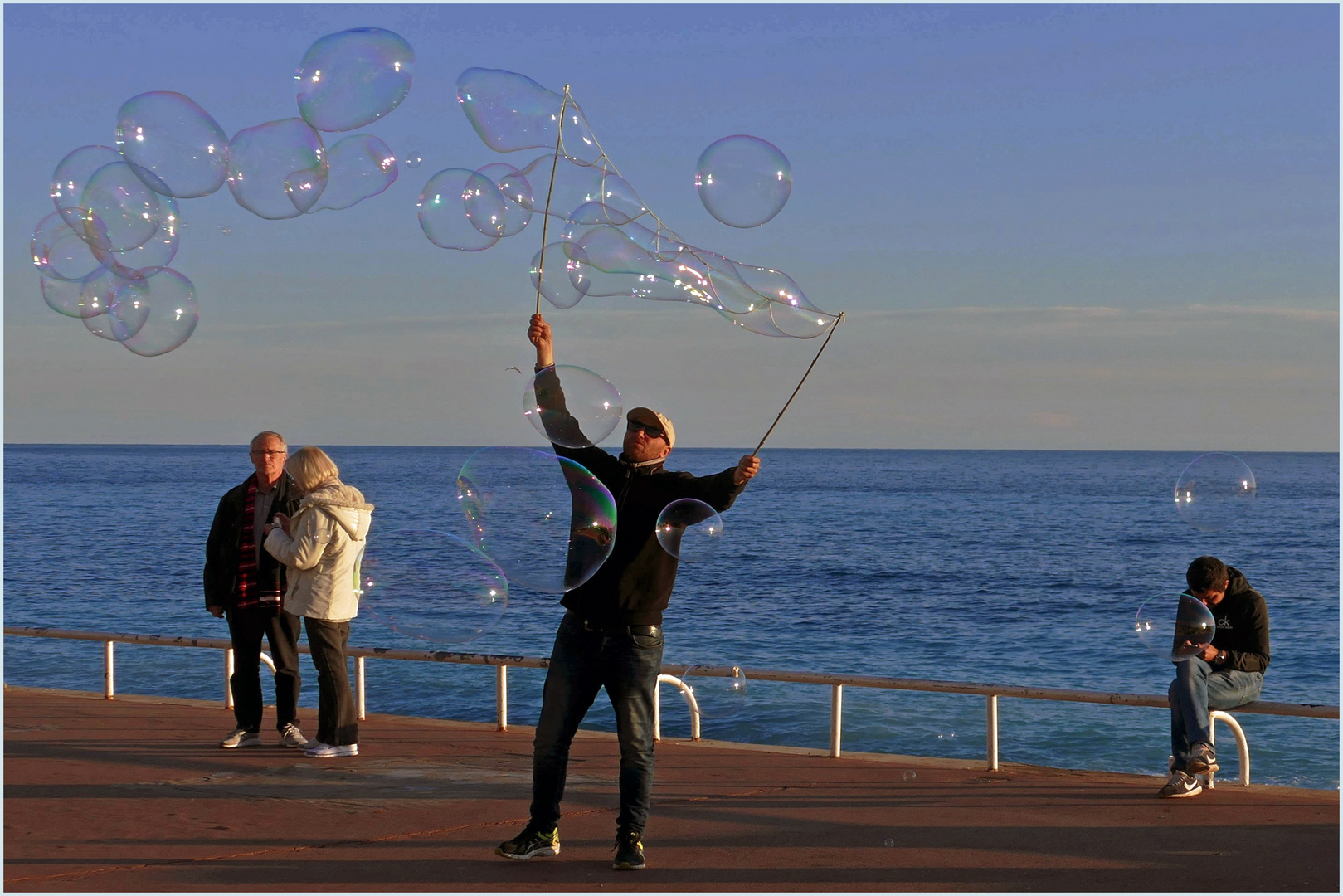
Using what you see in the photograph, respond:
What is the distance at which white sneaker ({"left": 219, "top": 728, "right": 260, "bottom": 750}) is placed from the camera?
7477mm

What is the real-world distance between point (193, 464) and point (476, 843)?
167772mm

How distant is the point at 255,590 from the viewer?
743 centimetres

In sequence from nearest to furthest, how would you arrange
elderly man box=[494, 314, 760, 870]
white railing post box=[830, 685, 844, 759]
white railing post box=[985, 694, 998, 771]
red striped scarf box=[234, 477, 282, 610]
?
1. elderly man box=[494, 314, 760, 870]
2. white railing post box=[985, 694, 998, 771]
3. red striped scarf box=[234, 477, 282, 610]
4. white railing post box=[830, 685, 844, 759]

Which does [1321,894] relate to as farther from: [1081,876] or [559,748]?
[559,748]

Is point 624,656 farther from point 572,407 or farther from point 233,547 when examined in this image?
point 233,547

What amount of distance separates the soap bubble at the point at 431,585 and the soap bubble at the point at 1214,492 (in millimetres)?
4638

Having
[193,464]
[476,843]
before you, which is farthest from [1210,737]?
[193,464]

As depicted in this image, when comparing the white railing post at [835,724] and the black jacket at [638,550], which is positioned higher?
the black jacket at [638,550]

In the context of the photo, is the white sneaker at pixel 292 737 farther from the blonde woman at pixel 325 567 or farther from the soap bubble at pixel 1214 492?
the soap bubble at pixel 1214 492

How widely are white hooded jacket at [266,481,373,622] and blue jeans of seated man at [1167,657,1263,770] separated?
13.7 ft

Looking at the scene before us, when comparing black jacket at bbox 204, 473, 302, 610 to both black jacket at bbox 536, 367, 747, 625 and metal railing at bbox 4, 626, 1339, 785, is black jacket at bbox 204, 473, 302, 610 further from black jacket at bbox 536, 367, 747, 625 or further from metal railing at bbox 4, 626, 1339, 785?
black jacket at bbox 536, 367, 747, 625

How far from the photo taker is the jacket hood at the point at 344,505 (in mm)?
7020

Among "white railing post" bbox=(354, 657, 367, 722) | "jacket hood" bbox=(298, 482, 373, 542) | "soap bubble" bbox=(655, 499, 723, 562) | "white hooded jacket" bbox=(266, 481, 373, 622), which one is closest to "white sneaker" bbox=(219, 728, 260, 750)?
"white hooded jacket" bbox=(266, 481, 373, 622)

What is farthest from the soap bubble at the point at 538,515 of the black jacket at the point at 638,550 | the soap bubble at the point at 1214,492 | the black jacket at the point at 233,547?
the soap bubble at the point at 1214,492
